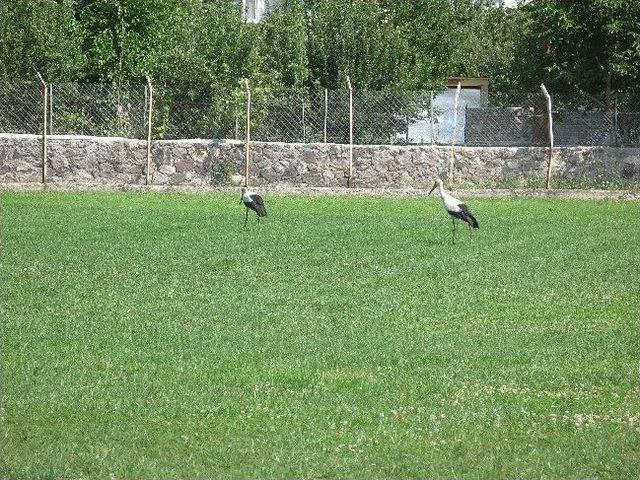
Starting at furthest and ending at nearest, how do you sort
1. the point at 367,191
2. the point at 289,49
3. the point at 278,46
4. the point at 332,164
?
the point at 278,46 → the point at 289,49 → the point at 332,164 → the point at 367,191

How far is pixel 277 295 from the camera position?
12.6 meters

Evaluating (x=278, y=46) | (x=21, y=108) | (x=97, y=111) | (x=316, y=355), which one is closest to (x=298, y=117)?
(x=97, y=111)

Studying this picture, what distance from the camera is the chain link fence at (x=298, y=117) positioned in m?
29.4

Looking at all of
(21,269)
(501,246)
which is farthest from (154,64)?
(21,269)

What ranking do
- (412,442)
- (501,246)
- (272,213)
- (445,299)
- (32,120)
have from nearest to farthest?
(412,442), (445,299), (501,246), (272,213), (32,120)

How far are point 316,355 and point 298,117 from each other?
804 inches

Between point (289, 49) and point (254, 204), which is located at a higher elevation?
point (289, 49)

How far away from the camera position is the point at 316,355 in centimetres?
970

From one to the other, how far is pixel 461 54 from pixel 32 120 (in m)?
20.5

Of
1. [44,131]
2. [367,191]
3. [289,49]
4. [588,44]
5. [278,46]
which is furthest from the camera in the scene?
[278,46]

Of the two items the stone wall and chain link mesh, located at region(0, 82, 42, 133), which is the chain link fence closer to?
chain link mesh, located at region(0, 82, 42, 133)

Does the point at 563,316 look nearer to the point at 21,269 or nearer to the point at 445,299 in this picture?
the point at 445,299

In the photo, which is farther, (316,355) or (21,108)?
(21,108)

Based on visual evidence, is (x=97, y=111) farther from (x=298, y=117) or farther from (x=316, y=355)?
(x=316, y=355)
